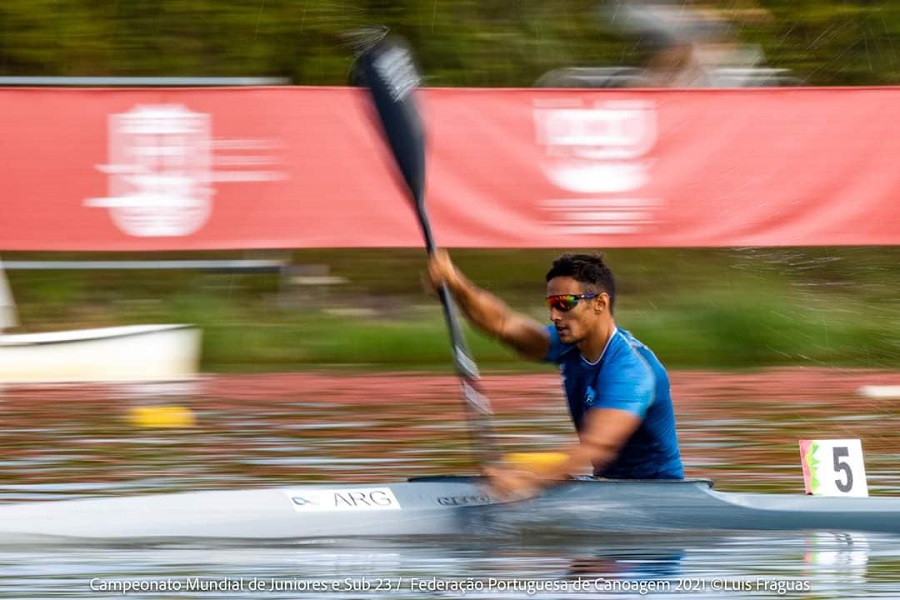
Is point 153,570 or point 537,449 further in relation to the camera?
point 537,449

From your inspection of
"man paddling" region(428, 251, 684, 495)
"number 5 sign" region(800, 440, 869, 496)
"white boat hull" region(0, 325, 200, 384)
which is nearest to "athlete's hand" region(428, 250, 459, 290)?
"man paddling" region(428, 251, 684, 495)

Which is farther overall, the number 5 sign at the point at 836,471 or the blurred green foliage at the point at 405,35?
the blurred green foliage at the point at 405,35

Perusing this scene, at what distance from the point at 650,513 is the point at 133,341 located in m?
6.09

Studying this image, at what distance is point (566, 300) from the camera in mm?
6828

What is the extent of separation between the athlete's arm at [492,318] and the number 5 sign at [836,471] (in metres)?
1.13

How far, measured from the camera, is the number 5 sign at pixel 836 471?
7.15 metres

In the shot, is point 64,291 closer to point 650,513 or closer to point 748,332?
point 748,332

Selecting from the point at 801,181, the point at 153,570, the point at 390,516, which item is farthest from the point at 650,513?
the point at 801,181

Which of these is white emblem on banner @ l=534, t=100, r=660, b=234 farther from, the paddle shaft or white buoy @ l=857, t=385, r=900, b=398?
the paddle shaft

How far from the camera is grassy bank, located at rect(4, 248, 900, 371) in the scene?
1338 cm

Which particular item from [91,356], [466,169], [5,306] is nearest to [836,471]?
[466,169]

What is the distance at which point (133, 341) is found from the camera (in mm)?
12125

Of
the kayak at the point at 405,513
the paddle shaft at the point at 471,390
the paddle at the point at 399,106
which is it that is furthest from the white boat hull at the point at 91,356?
the kayak at the point at 405,513

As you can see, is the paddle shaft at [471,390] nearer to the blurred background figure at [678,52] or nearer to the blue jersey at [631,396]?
the blue jersey at [631,396]
